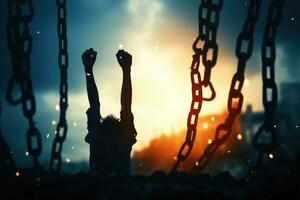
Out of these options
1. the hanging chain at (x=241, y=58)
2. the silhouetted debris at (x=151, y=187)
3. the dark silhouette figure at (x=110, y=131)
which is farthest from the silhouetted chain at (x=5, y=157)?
the dark silhouette figure at (x=110, y=131)

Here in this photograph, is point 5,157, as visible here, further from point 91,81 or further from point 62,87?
point 91,81

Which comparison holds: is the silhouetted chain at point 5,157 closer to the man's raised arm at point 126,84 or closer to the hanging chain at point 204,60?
the hanging chain at point 204,60

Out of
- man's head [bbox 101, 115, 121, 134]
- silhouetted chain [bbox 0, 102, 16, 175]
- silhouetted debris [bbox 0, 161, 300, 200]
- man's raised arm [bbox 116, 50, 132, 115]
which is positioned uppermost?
man's raised arm [bbox 116, 50, 132, 115]

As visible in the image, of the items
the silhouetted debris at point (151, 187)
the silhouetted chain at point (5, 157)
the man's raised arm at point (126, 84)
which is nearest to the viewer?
the silhouetted debris at point (151, 187)

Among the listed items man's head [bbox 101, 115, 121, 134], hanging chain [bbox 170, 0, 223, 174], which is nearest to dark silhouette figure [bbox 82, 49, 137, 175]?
man's head [bbox 101, 115, 121, 134]

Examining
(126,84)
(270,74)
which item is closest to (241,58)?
(270,74)

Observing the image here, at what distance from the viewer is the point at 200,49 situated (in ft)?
20.0

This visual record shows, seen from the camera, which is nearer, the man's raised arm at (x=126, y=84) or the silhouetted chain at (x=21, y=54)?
the silhouetted chain at (x=21, y=54)

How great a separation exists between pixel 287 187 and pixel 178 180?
1.28m

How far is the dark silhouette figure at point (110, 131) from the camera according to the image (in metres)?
9.89

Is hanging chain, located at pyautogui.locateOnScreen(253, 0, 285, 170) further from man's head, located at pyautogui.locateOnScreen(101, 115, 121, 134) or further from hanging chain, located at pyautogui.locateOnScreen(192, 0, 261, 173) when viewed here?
man's head, located at pyautogui.locateOnScreen(101, 115, 121, 134)

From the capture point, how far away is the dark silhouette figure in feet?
32.4

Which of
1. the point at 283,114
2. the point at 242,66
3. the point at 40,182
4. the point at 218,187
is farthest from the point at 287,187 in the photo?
the point at 283,114

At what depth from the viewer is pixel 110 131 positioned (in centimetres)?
995
